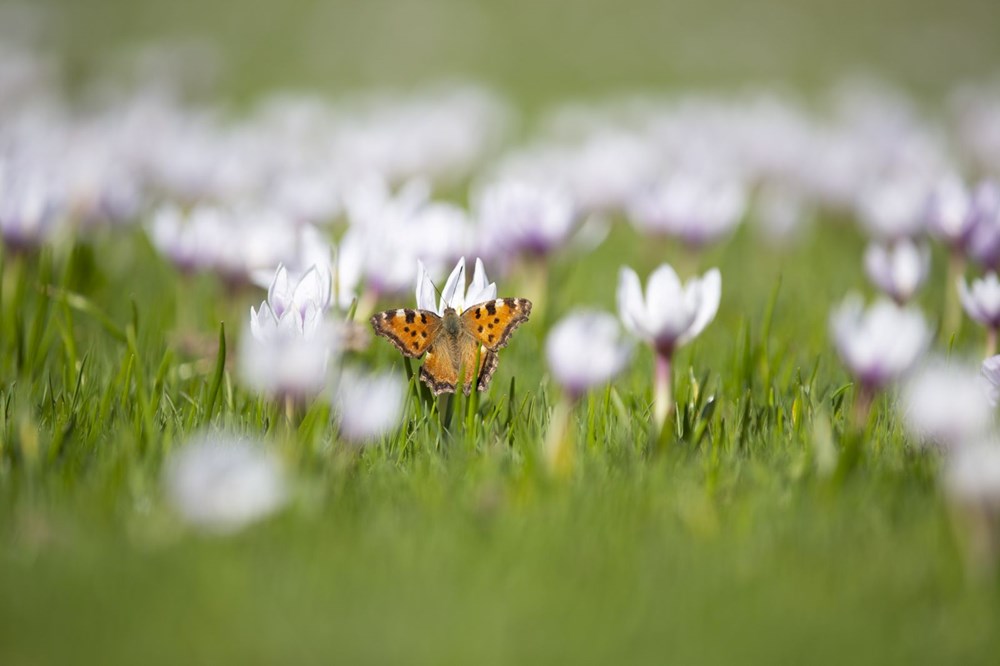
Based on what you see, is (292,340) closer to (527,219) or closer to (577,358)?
(577,358)

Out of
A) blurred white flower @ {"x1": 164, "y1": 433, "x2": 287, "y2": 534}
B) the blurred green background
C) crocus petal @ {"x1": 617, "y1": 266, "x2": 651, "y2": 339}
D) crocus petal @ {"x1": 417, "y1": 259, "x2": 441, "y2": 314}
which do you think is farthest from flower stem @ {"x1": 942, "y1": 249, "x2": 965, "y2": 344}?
the blurred green background

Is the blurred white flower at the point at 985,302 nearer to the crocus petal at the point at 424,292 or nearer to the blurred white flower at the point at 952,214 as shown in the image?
the blurred white flower at the point at 952,214

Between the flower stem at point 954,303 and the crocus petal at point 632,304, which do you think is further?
the flower stem at point 954,303

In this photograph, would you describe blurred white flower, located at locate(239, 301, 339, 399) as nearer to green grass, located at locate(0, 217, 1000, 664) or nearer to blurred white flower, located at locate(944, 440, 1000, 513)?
green grass, located at locate(0, 217, 1000, 664)

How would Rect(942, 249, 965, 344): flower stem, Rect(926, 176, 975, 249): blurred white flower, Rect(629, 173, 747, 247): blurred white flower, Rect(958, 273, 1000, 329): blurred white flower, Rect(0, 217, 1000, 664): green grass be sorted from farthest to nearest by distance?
Rect(629, 173, 747, 247): blurred white flower < Rect(942, 249, 965, 344): flower stem < Rect(926, 176, 975, 249): blurred white flower < Rect(958, 273, 1000, 329): blurred white flower < Rect(0, 217, 1000, 664): green grass

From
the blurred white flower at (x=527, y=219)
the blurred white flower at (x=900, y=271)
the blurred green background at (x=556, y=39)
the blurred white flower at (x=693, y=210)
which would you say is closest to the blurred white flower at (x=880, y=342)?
the blurred white flower at (x=900, y=271)

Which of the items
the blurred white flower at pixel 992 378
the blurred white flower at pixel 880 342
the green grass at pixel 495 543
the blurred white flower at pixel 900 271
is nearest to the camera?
the green grass at pixel 495 543

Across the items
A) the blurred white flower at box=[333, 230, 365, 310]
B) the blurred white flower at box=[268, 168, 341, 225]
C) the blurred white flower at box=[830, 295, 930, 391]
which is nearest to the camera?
the blurred white flower at box=[830, 295, 930, 391]
